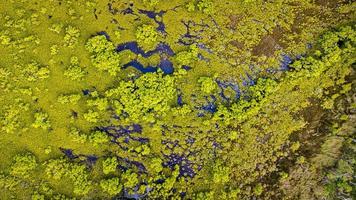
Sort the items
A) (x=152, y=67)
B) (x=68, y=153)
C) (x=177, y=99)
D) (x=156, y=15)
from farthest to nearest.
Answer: (x=156, y=15), (x=152, y=67), (x=177, y=99), (x=68, y=153)

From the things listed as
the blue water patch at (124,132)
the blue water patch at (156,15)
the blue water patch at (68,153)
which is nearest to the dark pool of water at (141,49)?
the blue water patch at (156,15)

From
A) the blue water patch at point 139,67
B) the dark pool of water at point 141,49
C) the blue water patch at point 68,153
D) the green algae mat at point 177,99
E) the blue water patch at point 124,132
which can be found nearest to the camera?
the green algae mat at point 177,99

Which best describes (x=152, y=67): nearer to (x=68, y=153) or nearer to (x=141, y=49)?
(x=141, y=49)

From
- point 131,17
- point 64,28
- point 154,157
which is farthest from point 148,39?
point 154,157

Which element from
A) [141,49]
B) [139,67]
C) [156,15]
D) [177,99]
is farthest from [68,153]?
[156,15]

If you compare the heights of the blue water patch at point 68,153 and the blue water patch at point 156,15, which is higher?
the blue water patch at point 156,15

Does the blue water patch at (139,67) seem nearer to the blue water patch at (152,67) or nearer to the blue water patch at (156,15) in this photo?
the blue water patch at (152,67)

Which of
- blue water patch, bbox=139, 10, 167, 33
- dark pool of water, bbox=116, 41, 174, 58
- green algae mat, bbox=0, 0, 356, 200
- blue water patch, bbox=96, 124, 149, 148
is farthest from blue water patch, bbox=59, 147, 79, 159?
blue water patch, bbox=139, 10, 167, 33

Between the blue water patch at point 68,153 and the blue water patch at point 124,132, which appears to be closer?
the blue water patch at point 68,153
